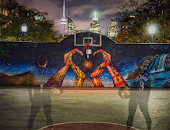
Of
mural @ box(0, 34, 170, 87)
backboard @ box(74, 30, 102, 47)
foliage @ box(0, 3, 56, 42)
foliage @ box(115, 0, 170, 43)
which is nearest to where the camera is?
mural @ box(0, 34, 170, 87)

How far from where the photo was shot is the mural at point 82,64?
17.3 m

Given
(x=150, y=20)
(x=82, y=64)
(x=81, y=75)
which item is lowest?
(x=81, y=75)

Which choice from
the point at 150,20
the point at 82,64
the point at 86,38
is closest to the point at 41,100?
the point at 82,64

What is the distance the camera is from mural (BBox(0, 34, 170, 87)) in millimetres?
17266

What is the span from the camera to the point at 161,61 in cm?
1738

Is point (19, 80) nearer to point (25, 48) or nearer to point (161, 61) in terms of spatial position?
point (25, 48)

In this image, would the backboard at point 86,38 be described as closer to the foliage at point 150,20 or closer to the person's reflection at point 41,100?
the person's reflection at point 41,100

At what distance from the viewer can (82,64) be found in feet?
57.2

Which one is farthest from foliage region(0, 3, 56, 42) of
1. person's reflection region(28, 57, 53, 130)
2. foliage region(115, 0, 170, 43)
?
person's reflection region(28, 57, 53, 130)

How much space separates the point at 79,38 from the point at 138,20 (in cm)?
2052

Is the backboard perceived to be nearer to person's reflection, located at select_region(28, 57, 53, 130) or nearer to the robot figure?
the robot figure

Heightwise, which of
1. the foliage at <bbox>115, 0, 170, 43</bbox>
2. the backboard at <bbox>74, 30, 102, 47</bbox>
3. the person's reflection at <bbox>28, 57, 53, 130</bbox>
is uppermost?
the foliage at <bbox>115, 0, 170, 43</bbox>

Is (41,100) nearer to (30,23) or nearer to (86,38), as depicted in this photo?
(86,38)

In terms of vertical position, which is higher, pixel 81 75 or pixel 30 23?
pixel 30 23
